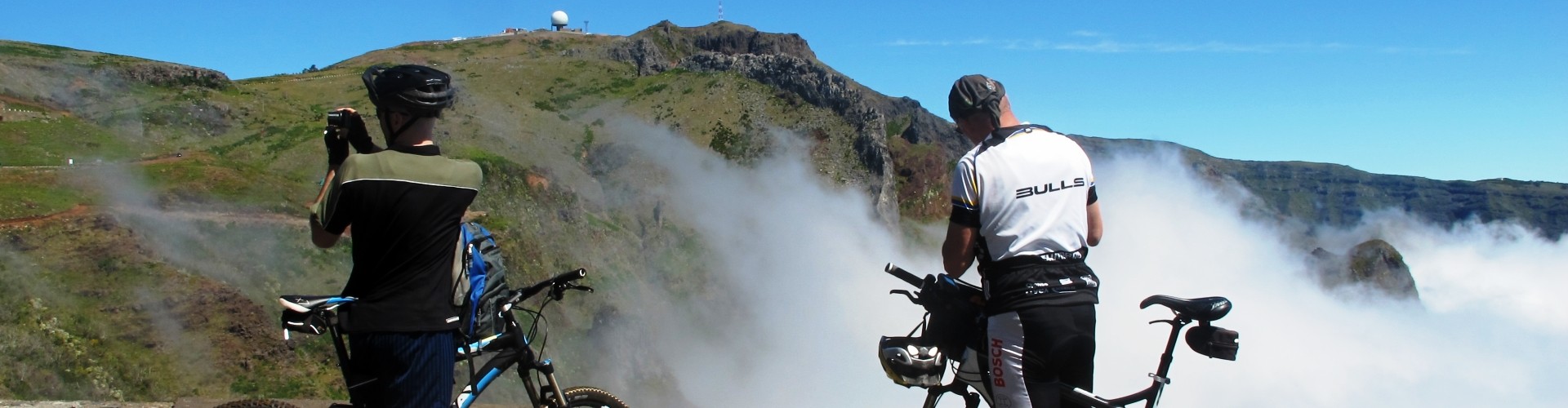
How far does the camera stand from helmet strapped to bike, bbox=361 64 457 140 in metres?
4.18

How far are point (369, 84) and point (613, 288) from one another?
4612cm

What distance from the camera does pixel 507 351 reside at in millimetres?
5352

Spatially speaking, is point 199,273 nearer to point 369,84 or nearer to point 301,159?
point 301,159

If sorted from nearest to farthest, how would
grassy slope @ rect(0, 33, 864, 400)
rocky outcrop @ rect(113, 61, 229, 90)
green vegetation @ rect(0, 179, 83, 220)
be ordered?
1. grassy slope @ rect(0, 33, 864, 400)
2. green vegetation @ rect(0, 179, 83, 220)
3. rocky outcrop @ rect(113, 61, 229, 90)

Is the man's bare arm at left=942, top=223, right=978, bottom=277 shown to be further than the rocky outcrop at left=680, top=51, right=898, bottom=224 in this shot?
No

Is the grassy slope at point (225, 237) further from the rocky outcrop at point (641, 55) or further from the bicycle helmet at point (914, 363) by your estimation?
the rocky outcrop at point (641, 55)

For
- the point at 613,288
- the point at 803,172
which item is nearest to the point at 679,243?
the point at 613,288

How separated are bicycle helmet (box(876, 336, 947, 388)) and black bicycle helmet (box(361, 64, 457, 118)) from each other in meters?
2.36

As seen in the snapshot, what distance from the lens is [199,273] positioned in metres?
23.3

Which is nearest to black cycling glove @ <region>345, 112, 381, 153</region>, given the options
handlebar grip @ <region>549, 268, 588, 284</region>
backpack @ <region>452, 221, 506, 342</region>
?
backpack @ <region>452, 221, 506, 342</region>

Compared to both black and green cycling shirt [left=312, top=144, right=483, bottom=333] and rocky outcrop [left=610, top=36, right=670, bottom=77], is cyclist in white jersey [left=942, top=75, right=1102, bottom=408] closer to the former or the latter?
black and green cycling shirt [left=312, top=144, right=483, bottom=333]

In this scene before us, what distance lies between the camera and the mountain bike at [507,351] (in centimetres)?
Result: 432

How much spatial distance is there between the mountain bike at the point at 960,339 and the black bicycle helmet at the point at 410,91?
7.35 feet

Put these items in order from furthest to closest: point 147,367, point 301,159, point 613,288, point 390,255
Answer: point 613,288, point 301,159, point 147,367, point 390,255
